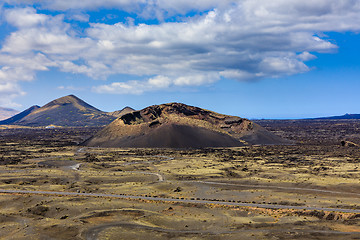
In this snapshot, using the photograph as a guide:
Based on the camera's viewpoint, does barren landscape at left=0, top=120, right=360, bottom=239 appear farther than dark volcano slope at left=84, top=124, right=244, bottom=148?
No

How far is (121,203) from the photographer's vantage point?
5775 cm

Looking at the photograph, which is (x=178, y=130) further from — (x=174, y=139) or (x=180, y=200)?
(x=180, y=200)

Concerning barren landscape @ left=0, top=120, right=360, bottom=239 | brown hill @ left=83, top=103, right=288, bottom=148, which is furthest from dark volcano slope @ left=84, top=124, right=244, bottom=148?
barren landscape @ left=0, top=120, right=360, bottom=239

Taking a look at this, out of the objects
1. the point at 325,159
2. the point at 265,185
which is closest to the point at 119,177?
the point at 265,185

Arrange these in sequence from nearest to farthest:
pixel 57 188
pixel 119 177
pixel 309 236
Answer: pixel 309 236 < pixel 57 188 < pixel 119 177

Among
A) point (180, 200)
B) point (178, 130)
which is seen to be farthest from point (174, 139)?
point (180, 200)

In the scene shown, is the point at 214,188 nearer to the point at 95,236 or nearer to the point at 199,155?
the point at 95,236

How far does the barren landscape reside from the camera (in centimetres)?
4447

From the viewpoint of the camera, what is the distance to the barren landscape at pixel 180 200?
44.5 m

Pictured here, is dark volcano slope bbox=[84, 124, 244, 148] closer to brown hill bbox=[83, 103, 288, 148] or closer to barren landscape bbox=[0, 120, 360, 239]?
brown hill bbox=[83, 103, 288, 148]

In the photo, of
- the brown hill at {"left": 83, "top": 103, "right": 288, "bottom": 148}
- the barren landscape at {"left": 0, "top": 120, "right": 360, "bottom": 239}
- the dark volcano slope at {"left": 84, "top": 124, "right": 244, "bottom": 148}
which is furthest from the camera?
the brown hill at {"left": 83, "top": 103, "right": 288, "bottom": 148}

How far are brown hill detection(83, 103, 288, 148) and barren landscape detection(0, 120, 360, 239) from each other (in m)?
50.2

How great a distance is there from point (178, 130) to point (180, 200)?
105 meters

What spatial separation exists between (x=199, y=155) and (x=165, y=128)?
122 feet
